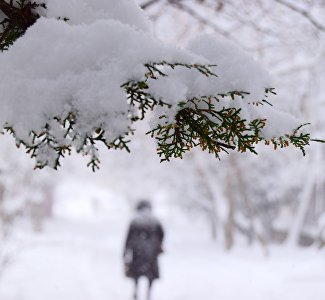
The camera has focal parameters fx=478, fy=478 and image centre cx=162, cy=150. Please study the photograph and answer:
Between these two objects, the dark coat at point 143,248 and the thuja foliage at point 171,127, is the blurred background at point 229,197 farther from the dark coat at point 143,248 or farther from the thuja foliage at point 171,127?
the dark coat at point 143,248

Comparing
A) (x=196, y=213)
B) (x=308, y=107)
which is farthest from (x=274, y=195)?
(x=308, y=107)

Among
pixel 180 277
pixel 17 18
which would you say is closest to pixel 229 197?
pixel 180 277

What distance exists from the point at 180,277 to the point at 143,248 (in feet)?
17.5

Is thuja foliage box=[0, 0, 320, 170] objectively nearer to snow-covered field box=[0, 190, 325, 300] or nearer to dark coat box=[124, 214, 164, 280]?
dark coat box=[124, 214, 164, 280]

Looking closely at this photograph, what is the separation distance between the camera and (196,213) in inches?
1248

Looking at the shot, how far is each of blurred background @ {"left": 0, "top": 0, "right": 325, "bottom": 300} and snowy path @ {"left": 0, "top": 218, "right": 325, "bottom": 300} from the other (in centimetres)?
4

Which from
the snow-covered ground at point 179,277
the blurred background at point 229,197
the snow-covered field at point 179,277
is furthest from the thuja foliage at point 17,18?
the snow-covered field at point 179,277

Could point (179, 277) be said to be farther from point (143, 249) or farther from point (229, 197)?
point (229, 197)

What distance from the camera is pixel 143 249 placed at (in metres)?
8.60

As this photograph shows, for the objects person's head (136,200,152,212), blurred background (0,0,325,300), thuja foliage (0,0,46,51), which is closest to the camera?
thuja foliage (0,0,46,51)

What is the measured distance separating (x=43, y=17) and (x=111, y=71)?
536 mm

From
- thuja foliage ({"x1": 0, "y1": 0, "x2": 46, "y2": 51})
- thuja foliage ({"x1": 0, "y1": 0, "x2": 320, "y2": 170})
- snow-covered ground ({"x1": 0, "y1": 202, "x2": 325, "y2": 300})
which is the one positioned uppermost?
thuja foliage ({"x1": 0, "y1": 0, "x2": 46, "y2": 51})

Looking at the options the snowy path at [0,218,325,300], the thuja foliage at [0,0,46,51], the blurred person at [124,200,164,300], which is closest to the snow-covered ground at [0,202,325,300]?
the snowy path at [0,218,325,300]

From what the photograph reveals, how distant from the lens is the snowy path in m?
9.98
